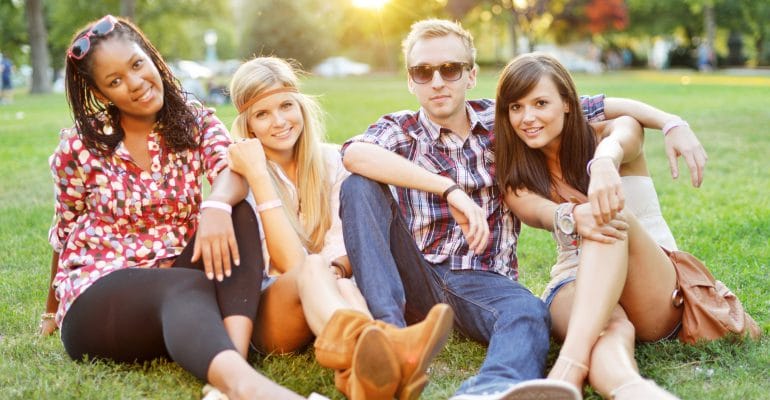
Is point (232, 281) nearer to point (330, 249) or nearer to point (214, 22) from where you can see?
point (330, 249)

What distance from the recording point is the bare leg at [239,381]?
274 centimetres

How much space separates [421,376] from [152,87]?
5.88ft

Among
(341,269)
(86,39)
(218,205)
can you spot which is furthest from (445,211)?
(86,39)

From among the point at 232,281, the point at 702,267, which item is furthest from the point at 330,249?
the point at 702,267

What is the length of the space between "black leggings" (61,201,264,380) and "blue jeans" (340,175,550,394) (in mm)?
435

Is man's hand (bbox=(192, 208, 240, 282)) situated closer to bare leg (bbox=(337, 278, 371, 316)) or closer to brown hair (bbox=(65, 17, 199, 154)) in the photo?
bare leg (bbox=(337, 278, 371, 316))

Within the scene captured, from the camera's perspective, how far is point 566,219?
11.1 feet

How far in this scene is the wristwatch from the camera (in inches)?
133

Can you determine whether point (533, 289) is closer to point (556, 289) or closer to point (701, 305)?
point (556, 289)


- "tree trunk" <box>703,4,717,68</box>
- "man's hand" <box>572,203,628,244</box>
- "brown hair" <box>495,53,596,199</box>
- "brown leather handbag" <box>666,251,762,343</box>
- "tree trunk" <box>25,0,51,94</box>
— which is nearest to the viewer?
"man's hand" <box>572,203,628,244</box>

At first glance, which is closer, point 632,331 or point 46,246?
point 632,331

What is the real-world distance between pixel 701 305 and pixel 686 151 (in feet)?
2.22

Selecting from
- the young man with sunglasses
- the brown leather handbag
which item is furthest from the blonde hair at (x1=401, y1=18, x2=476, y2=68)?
the brown leather handbag

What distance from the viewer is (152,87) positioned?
3.66 metres
